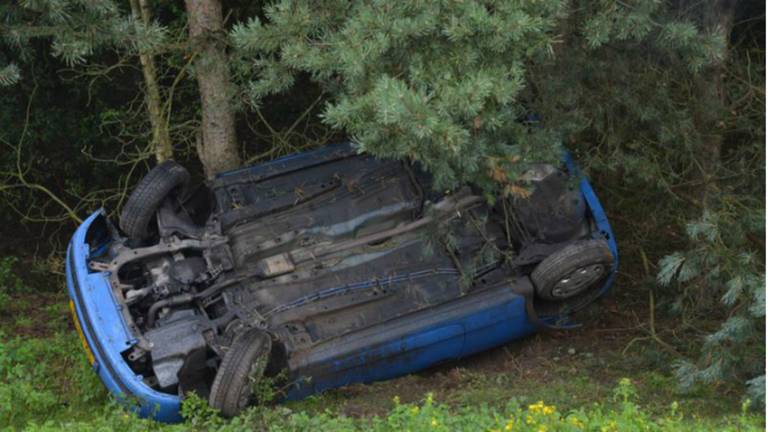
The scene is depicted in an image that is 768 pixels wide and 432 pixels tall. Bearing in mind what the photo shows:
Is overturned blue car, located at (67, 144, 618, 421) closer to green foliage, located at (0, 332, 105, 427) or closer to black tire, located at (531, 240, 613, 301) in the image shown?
black tire, located at (531, 240, 613, 301)

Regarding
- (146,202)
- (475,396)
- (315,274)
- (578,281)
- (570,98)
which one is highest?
(146,202)

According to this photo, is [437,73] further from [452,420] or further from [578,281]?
[578,281]

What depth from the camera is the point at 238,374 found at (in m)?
6.95

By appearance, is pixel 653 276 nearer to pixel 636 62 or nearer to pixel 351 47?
pixel 636 62

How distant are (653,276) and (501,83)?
4.23 metres

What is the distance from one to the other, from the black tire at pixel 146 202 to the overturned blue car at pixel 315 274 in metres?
0.01

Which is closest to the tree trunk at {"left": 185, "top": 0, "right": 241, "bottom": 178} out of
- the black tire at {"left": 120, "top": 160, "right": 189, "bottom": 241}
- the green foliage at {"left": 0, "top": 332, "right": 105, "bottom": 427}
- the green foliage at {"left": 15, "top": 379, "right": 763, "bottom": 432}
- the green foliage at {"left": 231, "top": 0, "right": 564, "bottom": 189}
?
the black tire at {"left": 120, "top": 160, "right": 189, "bottom": 241}

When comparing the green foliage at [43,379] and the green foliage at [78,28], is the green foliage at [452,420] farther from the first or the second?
the green foliage at [78,28]

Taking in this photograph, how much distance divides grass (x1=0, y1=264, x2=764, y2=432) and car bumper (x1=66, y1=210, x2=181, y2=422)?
4.9 inches

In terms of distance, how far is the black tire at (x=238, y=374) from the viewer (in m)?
6.95

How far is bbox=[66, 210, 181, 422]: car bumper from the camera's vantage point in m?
6.97

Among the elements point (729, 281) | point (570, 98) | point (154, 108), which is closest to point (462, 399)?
point (729, 281)

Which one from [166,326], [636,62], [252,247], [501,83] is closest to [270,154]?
[252,247]

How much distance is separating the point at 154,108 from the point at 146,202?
2.36m
